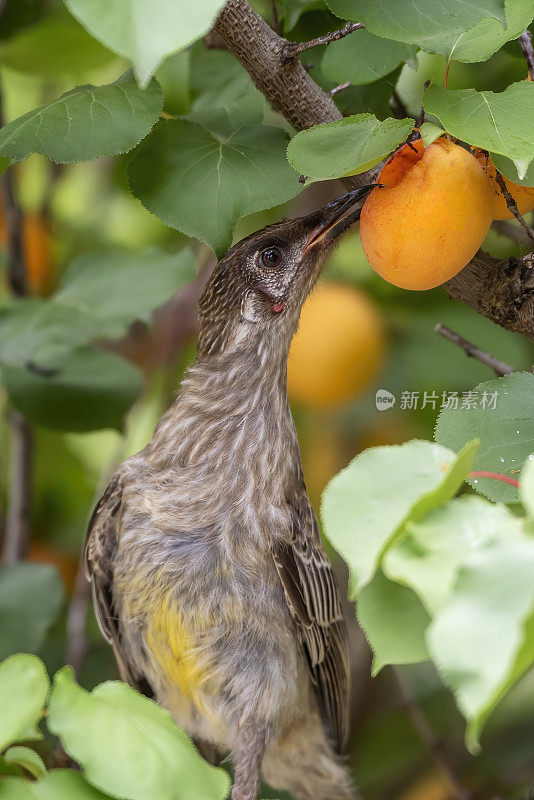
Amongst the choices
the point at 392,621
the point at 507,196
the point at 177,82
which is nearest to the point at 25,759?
the point at 392,621

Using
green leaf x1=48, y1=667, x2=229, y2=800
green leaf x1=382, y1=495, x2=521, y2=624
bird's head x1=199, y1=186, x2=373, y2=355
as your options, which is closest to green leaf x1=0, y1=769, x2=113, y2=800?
green leaf x1=48, y1=667, x2=229, y2=800

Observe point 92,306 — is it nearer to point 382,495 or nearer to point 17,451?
point 17,451

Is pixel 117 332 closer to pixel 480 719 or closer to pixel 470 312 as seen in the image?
pixel 470 312

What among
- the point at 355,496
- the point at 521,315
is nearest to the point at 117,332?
the point at 521,315

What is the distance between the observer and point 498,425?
4.02ft

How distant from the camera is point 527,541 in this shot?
0.75m

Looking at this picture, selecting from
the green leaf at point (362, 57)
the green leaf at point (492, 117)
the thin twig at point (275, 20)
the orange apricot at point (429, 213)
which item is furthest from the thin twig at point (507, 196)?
the thin twig at point (275, 20)

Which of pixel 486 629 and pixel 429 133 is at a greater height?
pixel 429 133

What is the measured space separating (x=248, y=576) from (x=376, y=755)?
1.07 metres

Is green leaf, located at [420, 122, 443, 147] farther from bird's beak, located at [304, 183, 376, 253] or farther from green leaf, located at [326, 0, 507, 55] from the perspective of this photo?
bird's beak, located at [304, 183, 376, 253]

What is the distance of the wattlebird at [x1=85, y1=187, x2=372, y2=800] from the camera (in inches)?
73.2

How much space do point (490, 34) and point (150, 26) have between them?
577 mm

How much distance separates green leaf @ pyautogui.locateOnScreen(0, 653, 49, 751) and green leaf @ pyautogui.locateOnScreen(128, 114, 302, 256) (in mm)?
661

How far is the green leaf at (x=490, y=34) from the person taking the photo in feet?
3.87
